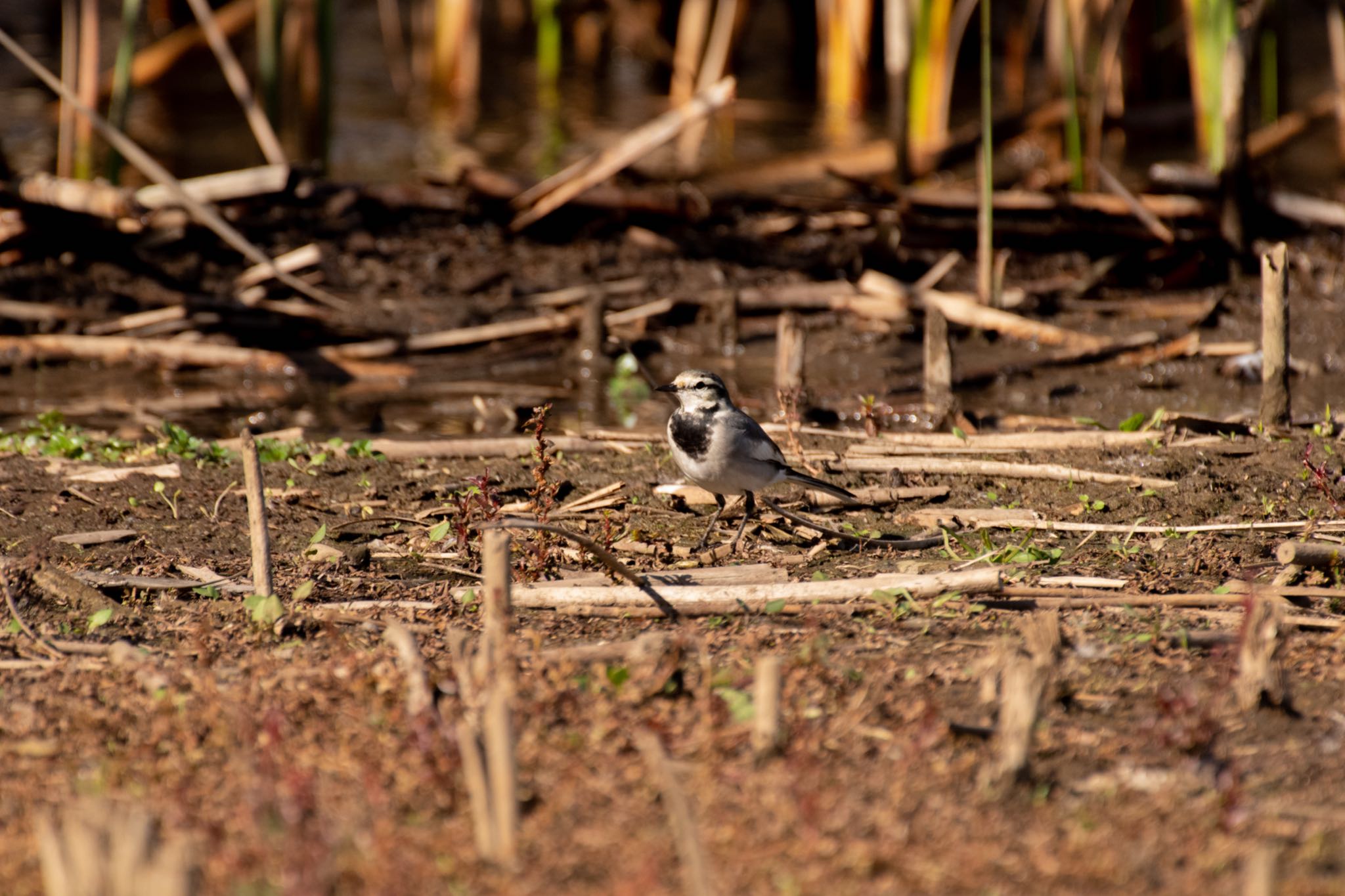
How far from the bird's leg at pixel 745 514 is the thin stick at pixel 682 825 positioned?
1977mm

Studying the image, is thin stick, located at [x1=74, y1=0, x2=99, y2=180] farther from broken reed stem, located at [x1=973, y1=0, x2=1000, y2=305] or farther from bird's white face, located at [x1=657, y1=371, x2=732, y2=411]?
broken reed stem, located at [x1=973, y1=0, x2=1000, y2=305]

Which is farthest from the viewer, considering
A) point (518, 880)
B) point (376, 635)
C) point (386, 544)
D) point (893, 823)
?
point (386, 544)

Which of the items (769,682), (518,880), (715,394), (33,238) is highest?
(33,238)

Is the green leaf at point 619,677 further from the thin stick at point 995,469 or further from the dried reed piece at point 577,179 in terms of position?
the dried reed piece at point 577,179

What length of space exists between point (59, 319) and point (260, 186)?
150 cm

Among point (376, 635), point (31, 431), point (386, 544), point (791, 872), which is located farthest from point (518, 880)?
point (31, 431)

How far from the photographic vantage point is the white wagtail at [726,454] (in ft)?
17.3

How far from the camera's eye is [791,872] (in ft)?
9.91

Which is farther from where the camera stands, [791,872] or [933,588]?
[933,588]

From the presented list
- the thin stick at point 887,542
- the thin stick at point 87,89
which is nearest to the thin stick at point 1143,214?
the thin stick at point 887,542

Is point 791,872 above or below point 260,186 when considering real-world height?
below

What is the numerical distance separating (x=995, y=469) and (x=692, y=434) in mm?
1424

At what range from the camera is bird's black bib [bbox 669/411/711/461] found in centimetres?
530

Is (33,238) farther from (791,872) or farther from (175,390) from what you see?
(791,872)
